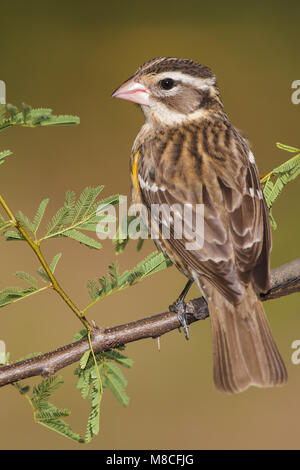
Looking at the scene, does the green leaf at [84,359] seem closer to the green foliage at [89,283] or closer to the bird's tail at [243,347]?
the green foliage at [89,283]

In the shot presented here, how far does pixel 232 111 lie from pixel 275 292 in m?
4.40

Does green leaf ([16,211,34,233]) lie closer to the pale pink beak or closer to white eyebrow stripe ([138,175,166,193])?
white eyebrow stripe ([138,175,166,193])

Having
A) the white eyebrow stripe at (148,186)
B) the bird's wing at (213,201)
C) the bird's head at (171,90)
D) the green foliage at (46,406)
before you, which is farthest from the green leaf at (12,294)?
the bird's head at (171,90)

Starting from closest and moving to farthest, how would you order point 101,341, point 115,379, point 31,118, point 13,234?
1. point 31,118
2. point 13,234
3. point 101,341
4. point 115,379

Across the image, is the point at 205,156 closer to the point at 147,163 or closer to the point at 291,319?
the point at 147,163

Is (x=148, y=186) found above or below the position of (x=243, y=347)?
above

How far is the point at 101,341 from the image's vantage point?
2492 mm

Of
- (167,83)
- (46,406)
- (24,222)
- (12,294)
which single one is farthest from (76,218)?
(167,83)

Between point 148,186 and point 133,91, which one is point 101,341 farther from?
point 133,91

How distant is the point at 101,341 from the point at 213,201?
835mm

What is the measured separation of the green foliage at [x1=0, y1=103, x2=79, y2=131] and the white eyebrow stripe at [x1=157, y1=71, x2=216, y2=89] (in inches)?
56.8

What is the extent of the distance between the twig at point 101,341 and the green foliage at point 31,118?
840 mm

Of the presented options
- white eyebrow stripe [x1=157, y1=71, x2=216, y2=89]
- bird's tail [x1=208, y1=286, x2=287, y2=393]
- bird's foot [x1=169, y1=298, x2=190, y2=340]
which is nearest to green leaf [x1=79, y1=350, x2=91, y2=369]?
bird's foot [x1=169, y1=298, x2=190, y2=340]

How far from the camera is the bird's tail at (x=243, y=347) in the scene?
2.65 metres
